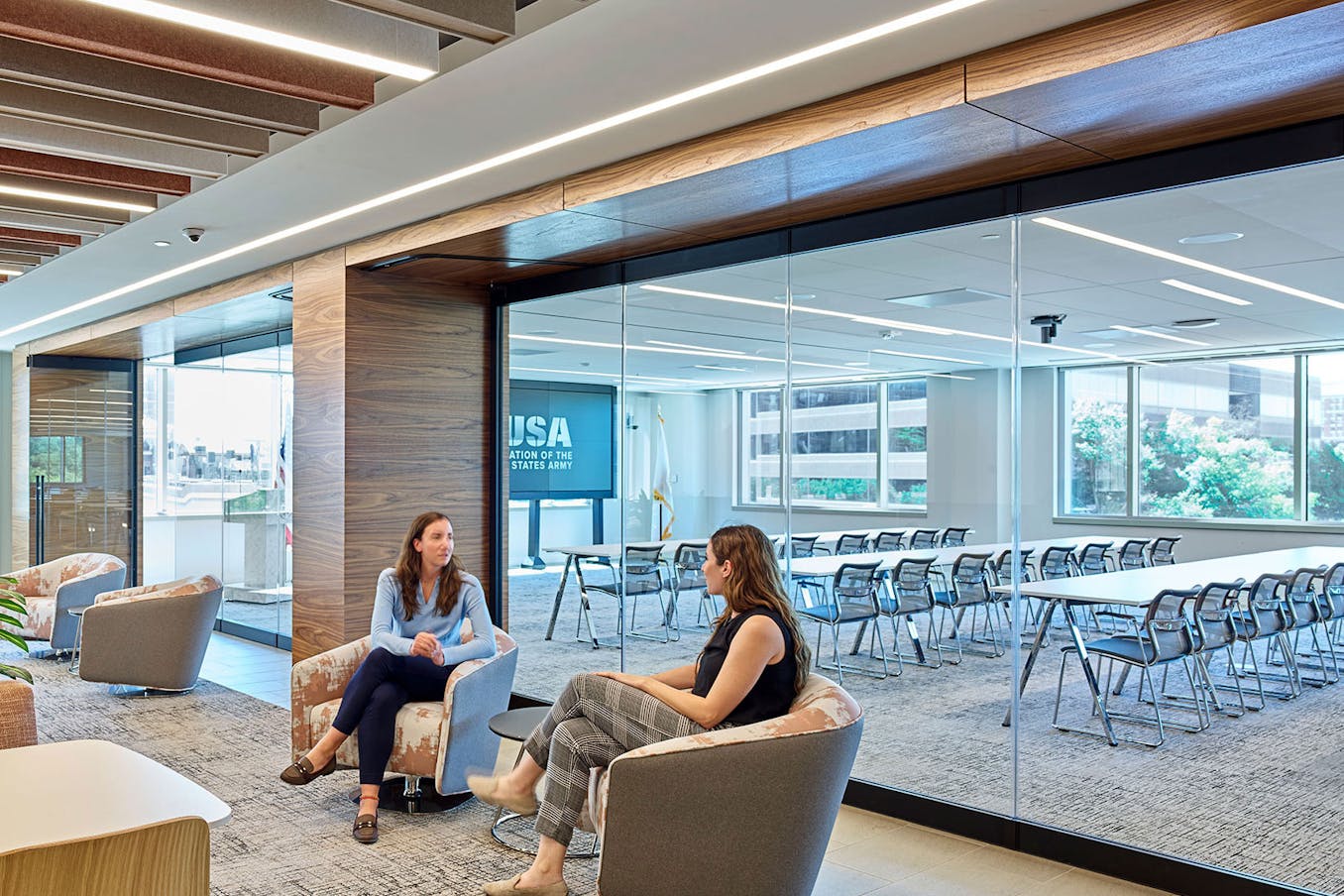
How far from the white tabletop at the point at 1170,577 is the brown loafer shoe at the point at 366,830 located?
9.23 feet

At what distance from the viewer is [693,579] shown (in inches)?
242

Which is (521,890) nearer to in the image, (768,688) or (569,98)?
(768,688)

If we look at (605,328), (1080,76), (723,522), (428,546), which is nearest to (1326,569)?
(1080,76)

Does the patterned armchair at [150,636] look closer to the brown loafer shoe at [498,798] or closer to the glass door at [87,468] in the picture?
the brown loafer shoe at [498,798]

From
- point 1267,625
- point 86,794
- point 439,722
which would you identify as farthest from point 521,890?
point 1267,625

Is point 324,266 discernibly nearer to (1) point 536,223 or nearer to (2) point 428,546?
(1) point 536,223

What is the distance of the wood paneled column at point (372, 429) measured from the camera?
6625 mm

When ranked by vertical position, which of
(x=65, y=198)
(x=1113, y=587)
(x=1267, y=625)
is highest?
(x=65, y=198)

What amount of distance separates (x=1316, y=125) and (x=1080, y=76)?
41.8 inches

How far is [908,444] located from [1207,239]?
1558 mm

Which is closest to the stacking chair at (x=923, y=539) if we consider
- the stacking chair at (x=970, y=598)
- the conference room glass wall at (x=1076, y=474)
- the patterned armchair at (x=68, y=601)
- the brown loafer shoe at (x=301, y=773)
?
the conference room glass wall at (x=1076, y=474)

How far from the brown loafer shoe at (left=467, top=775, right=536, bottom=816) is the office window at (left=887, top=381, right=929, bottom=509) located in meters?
2.20

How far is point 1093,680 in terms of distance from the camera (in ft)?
14.8

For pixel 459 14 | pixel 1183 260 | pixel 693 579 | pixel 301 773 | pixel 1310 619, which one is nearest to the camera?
pixel 459 14
